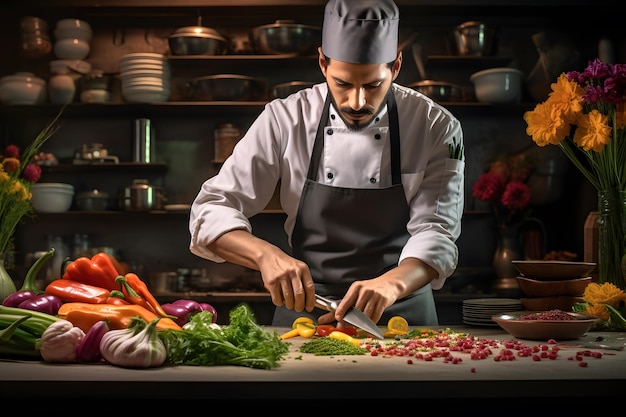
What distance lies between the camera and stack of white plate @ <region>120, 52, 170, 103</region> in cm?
427

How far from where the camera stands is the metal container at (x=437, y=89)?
4.20 metres

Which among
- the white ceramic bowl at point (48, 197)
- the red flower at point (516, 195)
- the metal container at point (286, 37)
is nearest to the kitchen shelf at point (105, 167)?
the white ceramic bowl at point (48, 197)

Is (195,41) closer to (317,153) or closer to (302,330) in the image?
(317,153)

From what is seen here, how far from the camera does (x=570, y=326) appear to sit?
6.21 feet

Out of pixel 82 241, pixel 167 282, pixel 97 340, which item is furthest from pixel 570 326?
pixel 82 241

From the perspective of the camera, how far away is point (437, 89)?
421cm

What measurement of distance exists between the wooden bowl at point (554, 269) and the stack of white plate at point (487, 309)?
11 cm

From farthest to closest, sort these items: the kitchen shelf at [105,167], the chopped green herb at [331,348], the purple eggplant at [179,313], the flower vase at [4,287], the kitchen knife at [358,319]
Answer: the kitchen shelf at [105,167], the flower vase at [4,287], the purple eggplant at [179,313], the kitchen knife at [358,319], the chopped green herb at [331,348]

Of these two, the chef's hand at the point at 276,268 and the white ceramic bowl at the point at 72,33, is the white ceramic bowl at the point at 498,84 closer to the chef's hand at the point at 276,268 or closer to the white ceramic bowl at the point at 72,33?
the white ceramic bowl at the point at 72,33

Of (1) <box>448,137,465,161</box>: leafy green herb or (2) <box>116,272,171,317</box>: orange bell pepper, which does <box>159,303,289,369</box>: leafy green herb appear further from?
(1) <box>448,137,465,161</box>: leafy green herb

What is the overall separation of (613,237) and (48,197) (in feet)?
10.3

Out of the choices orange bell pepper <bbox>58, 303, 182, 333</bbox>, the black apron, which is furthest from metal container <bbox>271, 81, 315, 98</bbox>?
orange bell pepper <bbox>58, 303, 182, 333</bbox>
